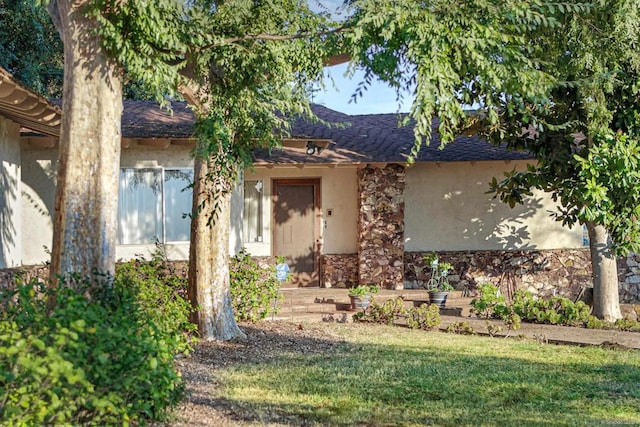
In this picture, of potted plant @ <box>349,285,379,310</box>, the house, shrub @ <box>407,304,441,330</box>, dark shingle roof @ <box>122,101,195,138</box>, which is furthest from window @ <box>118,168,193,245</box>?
shrub @ <box>407,304,441,330</box>

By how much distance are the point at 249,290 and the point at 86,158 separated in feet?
21.3

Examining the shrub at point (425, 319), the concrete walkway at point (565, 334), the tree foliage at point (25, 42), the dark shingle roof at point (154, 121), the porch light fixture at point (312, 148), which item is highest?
the tree foliage at point (25, 42)

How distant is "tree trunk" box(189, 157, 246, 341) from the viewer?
1159 cm

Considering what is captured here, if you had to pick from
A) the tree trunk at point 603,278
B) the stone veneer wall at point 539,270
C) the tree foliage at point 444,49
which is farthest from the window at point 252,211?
the tree foliage at point 444,49

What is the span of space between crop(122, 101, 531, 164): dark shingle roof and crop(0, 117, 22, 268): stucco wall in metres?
2.11

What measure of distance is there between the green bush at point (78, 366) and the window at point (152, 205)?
30.0 ft

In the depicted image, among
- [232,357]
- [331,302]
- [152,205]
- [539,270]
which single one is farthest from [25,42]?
[539,270]

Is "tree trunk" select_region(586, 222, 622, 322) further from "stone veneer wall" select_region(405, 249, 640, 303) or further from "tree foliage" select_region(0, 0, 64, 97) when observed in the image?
"tree foliage" select_region(0, 0, 64, 97)

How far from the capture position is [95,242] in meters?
7.68

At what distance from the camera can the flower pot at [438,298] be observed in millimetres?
16172

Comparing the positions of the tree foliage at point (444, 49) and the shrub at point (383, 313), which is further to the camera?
the shrub at point (383, 313)

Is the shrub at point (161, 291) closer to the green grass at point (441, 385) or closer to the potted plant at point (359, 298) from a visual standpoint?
the green grass at point (441, 385)

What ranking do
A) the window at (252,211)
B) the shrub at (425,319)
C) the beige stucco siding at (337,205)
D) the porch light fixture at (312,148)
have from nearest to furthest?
the shrub at (425,319) < the porch light fixture at (312,148) < the window at (252,211) < the beige stucco siding at (337,205)

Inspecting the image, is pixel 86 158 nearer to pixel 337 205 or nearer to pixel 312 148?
pixel 312 148
